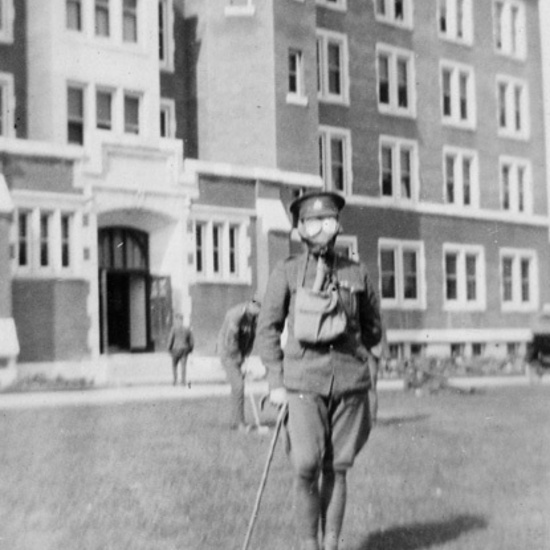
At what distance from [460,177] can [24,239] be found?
18975 mm

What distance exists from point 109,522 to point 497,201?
33511mm

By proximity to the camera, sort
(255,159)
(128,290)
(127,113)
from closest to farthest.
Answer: (128,290), (127,113), (255,159)

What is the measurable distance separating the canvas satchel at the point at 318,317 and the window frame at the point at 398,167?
2925cm

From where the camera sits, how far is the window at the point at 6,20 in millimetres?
27266

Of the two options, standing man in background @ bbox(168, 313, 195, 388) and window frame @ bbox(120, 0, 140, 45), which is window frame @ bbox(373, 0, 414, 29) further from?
standing man in background @ bbox(168, 313, 195, 388)

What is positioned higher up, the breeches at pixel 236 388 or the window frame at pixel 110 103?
the window frame at pixel 110 103

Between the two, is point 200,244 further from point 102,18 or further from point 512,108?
point 512,108

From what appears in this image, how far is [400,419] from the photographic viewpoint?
14977 mm

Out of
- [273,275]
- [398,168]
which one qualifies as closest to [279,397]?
[273,275]

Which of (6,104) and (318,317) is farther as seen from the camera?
(6,104)

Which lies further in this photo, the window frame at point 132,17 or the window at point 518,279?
the window at point 518,279

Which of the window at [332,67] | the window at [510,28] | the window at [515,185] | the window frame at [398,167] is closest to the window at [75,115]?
the window at [332,67]

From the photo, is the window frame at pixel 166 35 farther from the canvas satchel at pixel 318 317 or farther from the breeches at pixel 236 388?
the canvas satchel at pixel 318 317

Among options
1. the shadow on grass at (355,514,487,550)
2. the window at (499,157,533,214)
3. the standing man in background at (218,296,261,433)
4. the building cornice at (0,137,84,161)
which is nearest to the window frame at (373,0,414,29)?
the window at (499,157,533,214)
